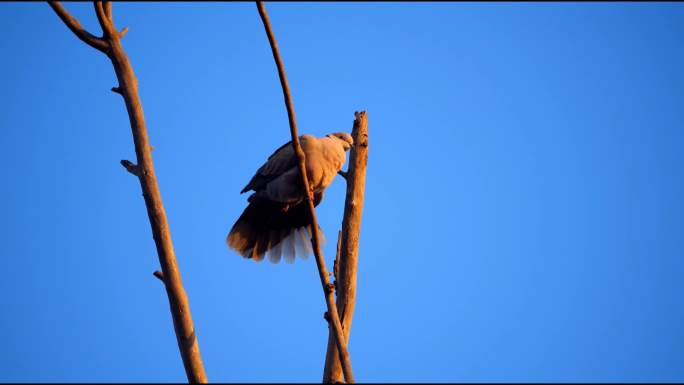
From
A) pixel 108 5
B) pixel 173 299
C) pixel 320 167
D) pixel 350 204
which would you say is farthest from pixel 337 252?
pixel 108 5

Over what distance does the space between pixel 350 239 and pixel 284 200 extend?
1467 millimetres

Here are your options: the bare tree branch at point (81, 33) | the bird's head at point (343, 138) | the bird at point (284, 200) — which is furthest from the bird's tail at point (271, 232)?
the bare tree branch at point (81, 33)

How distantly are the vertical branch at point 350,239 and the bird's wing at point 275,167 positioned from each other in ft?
3.40

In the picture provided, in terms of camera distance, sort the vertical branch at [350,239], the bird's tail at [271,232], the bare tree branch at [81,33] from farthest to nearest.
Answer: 1. the bird's tail at [271,232]
2. the vertical branch at [350,239]
3. the bare tree branch at [81,33]

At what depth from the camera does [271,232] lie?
6.95 m

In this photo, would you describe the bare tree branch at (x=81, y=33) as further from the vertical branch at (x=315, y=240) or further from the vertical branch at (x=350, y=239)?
the vertical branch at (x=350, y=239)

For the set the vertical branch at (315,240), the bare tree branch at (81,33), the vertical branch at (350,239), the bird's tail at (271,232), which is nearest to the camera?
the vertical branch at (315,240)

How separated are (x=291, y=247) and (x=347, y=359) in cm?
326

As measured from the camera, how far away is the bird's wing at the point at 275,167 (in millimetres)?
6508

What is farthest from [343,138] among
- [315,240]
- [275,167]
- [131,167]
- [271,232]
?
[131,167]

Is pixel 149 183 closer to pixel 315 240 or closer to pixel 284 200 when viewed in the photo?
pixel 315 240

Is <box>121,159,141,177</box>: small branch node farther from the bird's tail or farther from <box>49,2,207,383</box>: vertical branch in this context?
the bird's tail

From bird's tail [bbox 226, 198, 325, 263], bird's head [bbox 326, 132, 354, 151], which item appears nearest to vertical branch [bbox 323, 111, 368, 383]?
bird's head [bbox 326, 132, 354, 151]

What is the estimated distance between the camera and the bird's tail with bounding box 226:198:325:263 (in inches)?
267
